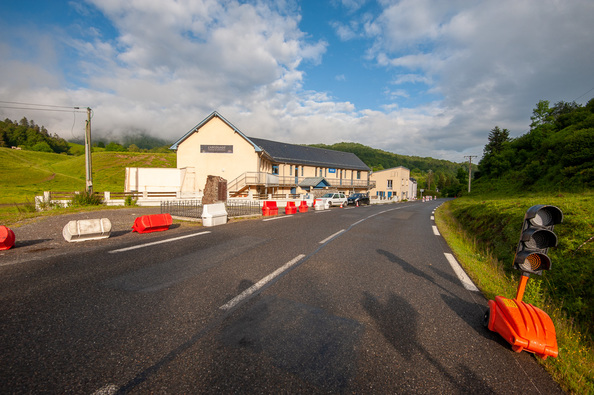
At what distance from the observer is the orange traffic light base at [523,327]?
104 inches

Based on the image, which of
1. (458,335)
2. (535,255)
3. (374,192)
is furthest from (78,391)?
(374,192)

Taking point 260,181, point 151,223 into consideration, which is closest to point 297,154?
point 260,181

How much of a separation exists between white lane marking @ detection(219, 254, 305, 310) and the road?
0.11 ft

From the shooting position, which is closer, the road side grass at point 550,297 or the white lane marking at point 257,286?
the road side grass at point 550,297

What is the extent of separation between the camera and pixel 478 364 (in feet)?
8.15

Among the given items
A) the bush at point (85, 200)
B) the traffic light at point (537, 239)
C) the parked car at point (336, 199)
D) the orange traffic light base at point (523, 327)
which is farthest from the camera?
the parked car at point (336, 199)

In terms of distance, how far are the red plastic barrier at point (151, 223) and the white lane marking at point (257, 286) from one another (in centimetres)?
590

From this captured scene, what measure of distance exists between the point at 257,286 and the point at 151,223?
6.53m

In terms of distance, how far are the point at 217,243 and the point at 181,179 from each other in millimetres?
23447

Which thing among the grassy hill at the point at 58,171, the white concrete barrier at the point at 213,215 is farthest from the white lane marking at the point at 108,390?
the grassy hill at the point at 58,171

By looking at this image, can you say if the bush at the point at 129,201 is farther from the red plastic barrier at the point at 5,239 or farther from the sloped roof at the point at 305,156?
the sloped roof at the point at 305,156

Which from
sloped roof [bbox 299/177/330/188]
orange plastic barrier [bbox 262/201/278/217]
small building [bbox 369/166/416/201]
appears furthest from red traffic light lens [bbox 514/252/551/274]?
small building [bbox 369/166/416/201]

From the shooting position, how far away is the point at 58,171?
71625mm

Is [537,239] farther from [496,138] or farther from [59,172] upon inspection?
[59,172]
